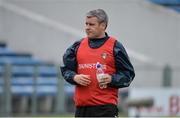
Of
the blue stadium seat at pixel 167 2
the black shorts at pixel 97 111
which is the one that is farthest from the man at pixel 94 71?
the blue stadium seat at pixel 167 2

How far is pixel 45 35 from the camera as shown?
21.3 m

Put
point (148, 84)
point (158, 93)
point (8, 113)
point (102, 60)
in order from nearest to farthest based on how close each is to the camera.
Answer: point (102, 60), point (158, 93), point (8, 113), point (148, 84)

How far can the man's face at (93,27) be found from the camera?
265 inches

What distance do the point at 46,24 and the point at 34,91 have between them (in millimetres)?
3193

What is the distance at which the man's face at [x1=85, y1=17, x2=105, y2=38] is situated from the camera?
6.73m

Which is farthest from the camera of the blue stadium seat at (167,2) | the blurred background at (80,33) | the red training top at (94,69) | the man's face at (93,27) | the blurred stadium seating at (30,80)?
the blurred background at (80,33)


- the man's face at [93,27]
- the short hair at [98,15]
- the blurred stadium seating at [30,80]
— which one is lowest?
the blurred stadium seating at [30,80]

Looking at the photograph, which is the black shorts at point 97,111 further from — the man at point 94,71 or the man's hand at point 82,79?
the man's hand at point 82,79

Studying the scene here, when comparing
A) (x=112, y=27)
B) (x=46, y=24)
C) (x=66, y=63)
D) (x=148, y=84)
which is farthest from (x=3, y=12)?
(x=66, y=63)

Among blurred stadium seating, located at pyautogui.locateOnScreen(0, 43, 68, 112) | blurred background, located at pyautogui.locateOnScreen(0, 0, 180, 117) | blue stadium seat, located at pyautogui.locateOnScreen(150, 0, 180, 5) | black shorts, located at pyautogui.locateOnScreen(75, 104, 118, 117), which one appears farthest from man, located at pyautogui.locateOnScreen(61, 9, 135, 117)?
blurred background, located at pyautogui.locateOnScreen(0, 0, 180, 117)

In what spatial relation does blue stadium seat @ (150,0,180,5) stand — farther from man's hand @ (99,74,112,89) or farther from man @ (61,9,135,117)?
man's hand @ (99,74,112,89)

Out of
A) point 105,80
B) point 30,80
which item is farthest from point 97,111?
point 30,80

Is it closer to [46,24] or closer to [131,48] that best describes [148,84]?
[131,48]

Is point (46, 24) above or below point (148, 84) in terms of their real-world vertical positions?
above
